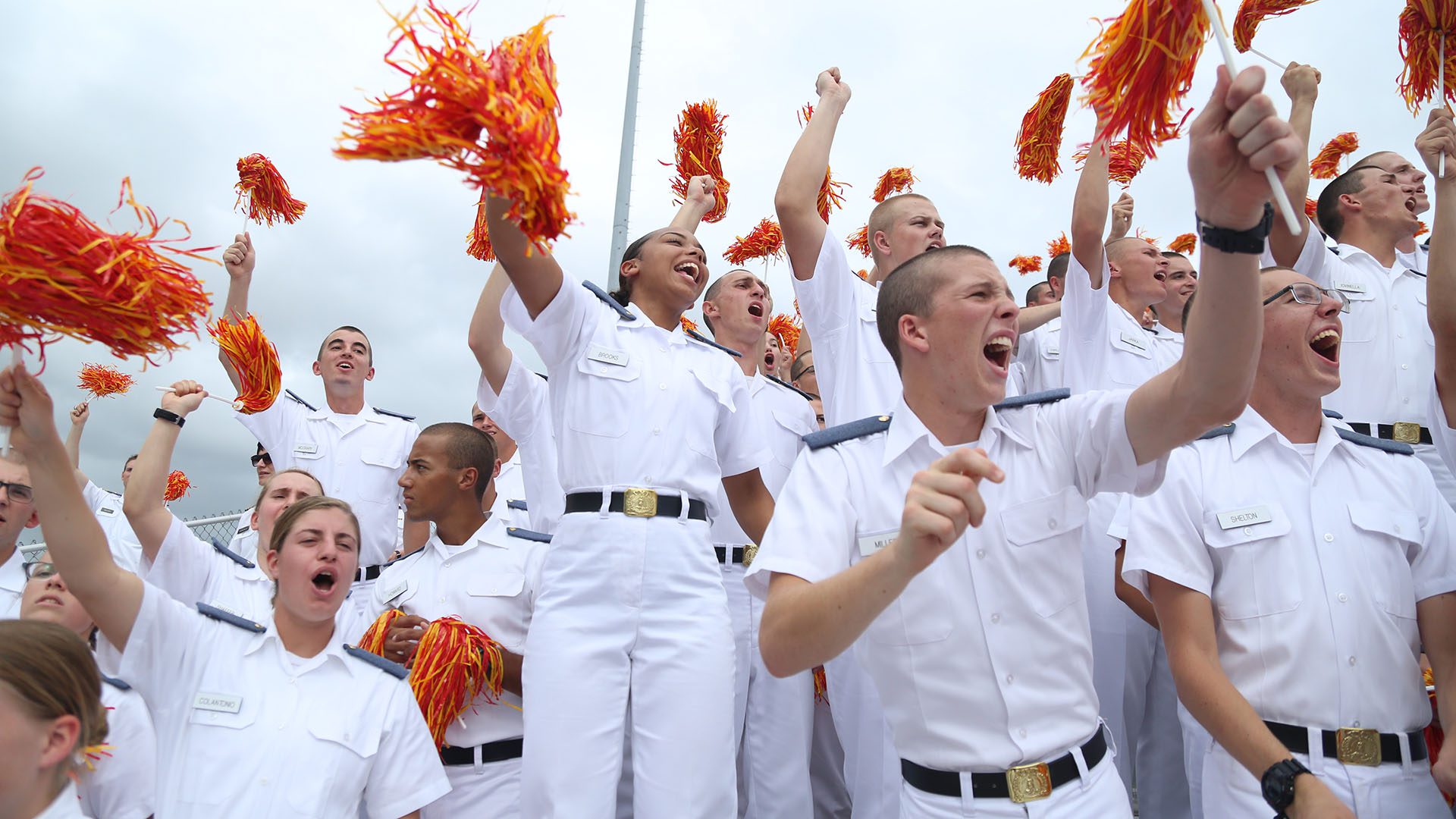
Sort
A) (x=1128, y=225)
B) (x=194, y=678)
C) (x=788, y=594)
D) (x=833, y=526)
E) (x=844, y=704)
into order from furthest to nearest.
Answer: (x=1128, y=225) → (x=844, y=704) → (x=194, y=678) → (x=833, y=526) → (x=788, y=594)

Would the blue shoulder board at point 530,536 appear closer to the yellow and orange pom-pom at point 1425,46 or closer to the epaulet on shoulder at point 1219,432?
the epaulet on shoulder at point 1219,432

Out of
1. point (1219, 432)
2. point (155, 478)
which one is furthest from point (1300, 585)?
point (155, 478)

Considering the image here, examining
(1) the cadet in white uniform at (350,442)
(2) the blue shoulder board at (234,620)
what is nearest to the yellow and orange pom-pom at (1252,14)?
(2) the blue shoulder board at (234,620)

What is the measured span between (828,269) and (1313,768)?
2803mm

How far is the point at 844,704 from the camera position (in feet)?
15.4

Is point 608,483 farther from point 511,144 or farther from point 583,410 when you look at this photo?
point 511,144

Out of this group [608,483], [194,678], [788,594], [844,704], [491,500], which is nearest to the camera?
[788,594]

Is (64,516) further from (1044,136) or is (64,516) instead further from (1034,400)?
(1044,136)

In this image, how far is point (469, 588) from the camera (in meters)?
4.72

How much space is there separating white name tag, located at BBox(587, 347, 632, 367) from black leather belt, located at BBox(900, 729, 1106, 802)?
210 cm

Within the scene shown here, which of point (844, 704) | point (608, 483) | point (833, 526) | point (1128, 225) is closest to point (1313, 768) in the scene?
point (833, 526)

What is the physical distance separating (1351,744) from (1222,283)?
167 centimetres

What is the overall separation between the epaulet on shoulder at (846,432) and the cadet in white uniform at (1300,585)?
1037mm

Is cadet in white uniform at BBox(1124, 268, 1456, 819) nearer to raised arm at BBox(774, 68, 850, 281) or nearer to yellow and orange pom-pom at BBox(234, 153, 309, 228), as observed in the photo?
raised arm at BBox(774, 68, 850, 281)
